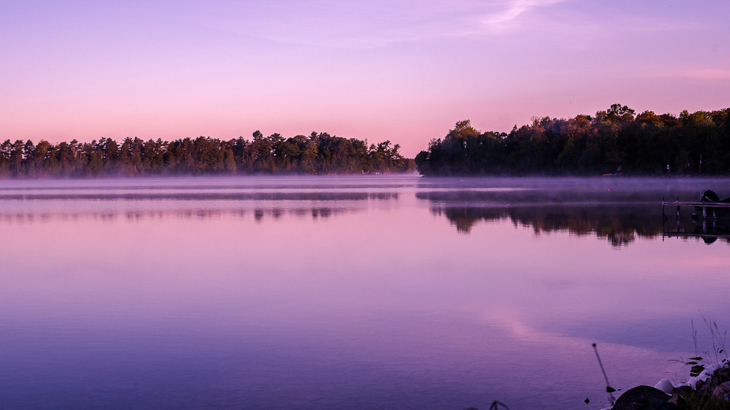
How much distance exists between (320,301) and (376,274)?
9.32 feet

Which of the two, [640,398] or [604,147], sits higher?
[604,147]

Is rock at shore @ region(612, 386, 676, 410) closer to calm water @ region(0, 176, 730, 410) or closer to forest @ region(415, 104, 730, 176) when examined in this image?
calm water @ region(0, 176, 730, 410)

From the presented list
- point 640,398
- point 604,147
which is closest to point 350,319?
point 640,398

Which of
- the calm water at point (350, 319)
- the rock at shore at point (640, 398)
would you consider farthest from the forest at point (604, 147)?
the rock at shore at point (640, 398)

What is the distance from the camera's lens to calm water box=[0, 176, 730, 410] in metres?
6.60

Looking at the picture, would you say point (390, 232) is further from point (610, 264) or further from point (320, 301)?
point (320, 301)

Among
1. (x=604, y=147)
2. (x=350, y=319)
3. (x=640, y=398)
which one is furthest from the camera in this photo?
(x=604, y=147)

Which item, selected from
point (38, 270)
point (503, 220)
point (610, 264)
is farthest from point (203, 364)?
point (503, 220)

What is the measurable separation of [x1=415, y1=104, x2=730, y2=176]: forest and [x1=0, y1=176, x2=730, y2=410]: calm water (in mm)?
79450

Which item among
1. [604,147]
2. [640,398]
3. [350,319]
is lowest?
[350,319]

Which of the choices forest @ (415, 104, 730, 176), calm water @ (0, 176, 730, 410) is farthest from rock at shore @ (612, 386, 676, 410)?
forest @ (415, 104, 730, 176)

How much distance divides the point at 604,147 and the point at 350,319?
10810 centimetres

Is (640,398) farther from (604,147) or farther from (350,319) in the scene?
(604,147)

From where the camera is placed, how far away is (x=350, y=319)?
9.51 m
